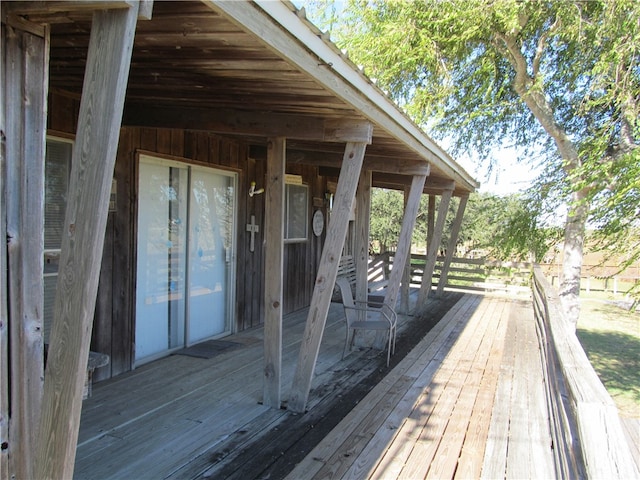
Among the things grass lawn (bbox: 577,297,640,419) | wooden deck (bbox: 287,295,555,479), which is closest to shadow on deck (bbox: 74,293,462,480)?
wooden deck (bbox: 287,295,555,479)

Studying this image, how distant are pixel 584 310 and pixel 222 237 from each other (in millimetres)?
12670

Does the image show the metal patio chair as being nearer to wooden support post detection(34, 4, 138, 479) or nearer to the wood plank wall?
the wood plank wall

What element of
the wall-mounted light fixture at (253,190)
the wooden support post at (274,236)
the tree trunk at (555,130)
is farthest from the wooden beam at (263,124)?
the tree trunk at (555,130)

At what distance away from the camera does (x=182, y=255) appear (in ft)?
14.6

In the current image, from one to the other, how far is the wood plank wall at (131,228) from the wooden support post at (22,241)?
1.93 metres

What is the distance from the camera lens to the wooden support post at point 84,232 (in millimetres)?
1259

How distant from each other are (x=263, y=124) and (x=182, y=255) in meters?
1.91

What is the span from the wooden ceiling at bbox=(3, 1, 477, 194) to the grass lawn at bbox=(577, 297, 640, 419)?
17.9 feet

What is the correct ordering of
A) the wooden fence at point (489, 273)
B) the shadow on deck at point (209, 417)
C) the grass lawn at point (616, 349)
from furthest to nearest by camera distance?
the wooden fence at point (489, 273), the grass lawn at point (616, 349), the shadow on deck at point (209, 417)

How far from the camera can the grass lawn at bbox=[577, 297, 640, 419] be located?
6800 millimetres

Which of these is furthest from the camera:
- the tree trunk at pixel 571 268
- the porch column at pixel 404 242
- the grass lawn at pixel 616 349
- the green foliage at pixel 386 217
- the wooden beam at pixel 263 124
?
the green foliage at pixel 386 217

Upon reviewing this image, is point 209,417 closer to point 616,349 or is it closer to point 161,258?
point 161,258

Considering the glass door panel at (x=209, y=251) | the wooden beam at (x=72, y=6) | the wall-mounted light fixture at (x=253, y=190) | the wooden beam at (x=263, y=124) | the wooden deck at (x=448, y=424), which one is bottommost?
the wooden deck at (x=448, y=424)

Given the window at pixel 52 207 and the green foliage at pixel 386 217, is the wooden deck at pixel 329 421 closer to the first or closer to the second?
the window at pixel 52 207
